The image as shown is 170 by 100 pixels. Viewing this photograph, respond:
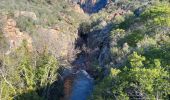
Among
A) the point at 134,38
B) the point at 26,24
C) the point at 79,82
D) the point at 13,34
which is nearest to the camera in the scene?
the point at 134,38

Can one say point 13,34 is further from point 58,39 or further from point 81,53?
point 81,53

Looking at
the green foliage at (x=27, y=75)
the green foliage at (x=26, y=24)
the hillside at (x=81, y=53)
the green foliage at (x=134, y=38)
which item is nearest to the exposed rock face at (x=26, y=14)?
the hillside at (x=81, y=53)

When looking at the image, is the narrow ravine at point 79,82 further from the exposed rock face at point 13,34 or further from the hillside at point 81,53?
the exposed rock face at point 13,34

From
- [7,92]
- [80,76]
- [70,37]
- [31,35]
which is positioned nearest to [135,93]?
[7,92]

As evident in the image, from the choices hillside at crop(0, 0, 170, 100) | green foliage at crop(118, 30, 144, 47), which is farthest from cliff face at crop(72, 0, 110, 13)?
green foliage at crop(118, 30, 144, 47)

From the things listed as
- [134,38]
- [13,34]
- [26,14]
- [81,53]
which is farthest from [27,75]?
[26,14]

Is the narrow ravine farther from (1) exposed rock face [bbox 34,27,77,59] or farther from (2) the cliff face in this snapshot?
(2) the cliff face

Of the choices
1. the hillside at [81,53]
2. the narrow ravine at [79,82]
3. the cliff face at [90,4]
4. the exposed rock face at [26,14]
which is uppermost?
the cliff face at [90,4]

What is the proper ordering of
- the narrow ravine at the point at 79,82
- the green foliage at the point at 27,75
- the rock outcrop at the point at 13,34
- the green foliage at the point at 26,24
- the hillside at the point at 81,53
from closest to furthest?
1. the hillside at the point at 81,53
2. the green foliage at the point at 27,75
3. the narrow ravine at the point at 79,82
4. the rock outcrop at the point at 13,34
5. the green foliage at the point at 26,24

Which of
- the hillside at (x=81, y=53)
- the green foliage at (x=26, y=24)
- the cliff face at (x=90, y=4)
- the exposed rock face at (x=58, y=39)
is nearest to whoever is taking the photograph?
the hillside at (x=81, y=53)
